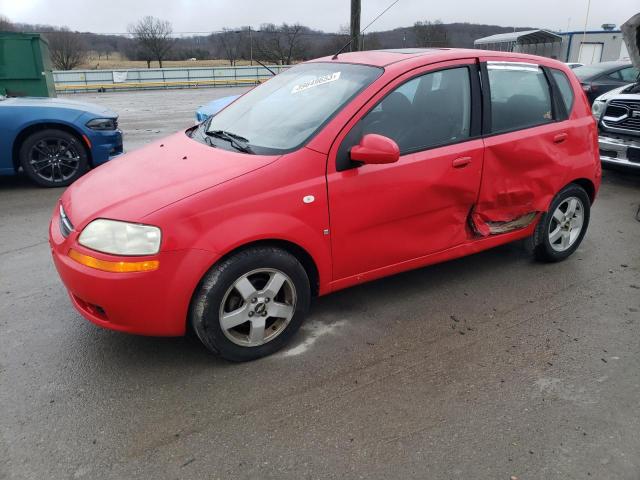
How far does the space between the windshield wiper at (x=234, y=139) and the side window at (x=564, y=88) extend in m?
2.56

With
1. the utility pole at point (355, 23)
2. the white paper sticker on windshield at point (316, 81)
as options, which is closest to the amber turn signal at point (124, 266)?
the white paper sticker on windshield at point (316, 81)

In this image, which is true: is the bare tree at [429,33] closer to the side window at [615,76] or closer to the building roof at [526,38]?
the building roof at [526,38]

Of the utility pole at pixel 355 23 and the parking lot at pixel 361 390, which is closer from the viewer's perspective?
the parking lot at pixel 361 390

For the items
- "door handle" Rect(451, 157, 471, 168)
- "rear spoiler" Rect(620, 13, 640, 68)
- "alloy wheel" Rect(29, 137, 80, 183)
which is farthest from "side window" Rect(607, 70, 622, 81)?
"alloy wheel" Rect(29, 137, 80, 183)

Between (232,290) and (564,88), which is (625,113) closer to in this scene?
(564,88)

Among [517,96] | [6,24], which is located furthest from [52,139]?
[6,24]

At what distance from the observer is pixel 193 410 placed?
2.69 metres

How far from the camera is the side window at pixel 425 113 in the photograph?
132 inches

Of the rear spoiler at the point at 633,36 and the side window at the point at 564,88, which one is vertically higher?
the rear spoiler at the point at 633,36

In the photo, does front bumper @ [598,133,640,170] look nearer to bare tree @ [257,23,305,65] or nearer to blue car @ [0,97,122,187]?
blue car @ [0,97,122,187]

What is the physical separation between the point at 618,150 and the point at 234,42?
4227cm

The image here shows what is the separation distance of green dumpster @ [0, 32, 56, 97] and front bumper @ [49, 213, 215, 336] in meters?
10.7

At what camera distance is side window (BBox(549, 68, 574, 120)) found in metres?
4.24

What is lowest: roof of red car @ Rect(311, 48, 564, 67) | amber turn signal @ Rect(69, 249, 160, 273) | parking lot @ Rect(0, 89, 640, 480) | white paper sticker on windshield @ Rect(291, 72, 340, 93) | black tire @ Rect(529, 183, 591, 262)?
parking lot @ Rect(0, 89, 640, 480)
